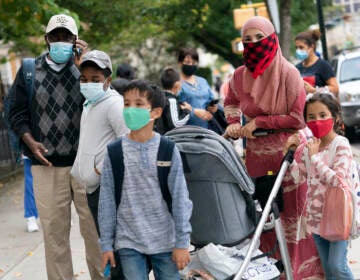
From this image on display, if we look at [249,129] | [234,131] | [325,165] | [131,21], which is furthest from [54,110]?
[131,21]

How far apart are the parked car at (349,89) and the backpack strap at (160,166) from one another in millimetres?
12568

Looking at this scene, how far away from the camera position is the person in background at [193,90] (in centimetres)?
805

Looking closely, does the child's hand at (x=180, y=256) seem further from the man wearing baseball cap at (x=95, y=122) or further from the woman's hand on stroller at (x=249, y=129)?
the woman's hand on stroller at (x=249, y=129)

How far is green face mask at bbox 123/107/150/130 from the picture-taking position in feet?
13.9

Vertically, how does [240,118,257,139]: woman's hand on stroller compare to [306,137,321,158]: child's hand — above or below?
above

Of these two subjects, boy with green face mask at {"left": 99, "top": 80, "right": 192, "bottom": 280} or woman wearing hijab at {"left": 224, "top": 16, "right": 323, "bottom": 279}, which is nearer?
boy with green face mask at {"left": 99, "top": 80, "right": 192, "bottom": 280}

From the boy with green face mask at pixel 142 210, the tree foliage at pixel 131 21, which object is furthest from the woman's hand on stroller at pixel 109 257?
the tree foliage at pixel 131 21

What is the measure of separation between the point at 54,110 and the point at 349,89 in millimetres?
11791

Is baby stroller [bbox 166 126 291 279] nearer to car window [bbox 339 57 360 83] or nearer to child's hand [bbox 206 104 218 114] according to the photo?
child's hand [bbox 206 104 218 114]

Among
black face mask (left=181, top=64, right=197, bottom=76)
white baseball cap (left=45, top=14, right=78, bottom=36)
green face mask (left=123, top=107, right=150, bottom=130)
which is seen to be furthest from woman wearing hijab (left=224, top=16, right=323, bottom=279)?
black face mask (left=181, top=64, right=197, bottom=76)

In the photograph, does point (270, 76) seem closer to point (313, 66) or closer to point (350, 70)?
point (313, 66)

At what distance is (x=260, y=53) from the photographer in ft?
17.0

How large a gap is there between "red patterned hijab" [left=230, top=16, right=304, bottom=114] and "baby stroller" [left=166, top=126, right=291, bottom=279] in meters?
0.67

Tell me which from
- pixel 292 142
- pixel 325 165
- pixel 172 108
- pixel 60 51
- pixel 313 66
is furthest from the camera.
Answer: pixel 313 66
